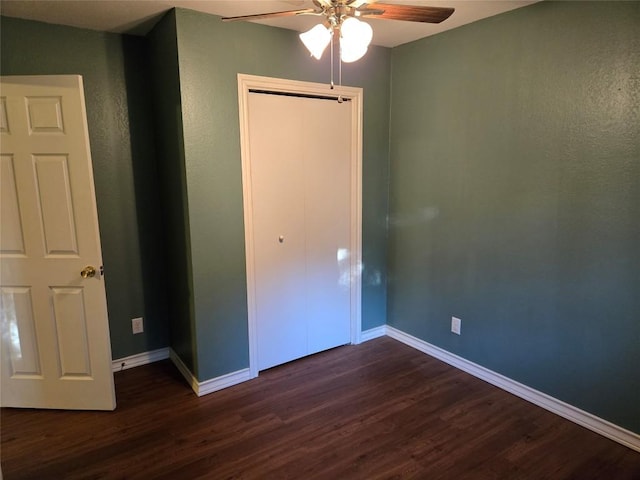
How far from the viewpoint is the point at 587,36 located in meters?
2.16

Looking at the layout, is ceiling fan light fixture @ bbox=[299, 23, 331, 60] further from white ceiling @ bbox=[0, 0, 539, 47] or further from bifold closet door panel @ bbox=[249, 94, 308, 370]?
bifold closet door panel @ bbox=[249, 94, 308, 370]

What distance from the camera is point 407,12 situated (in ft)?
5.54

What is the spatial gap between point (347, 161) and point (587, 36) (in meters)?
1.65

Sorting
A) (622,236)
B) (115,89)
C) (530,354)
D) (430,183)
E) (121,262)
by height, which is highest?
(115,89)

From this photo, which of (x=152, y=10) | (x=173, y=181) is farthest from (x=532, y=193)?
(x=152, y=10)

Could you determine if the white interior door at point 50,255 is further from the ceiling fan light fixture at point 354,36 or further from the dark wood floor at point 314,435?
the ceiling fan light fixture at point 354,36

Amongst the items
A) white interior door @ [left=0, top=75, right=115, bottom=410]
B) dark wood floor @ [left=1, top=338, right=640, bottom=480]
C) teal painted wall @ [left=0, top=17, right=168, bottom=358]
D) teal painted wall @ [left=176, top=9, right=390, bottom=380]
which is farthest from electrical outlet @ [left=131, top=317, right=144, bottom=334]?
teal painted wall @ [left=176, top=9, right=390, bottom=380]

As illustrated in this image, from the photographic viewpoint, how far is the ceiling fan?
1576 mm

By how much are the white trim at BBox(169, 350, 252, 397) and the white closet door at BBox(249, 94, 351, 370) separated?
6.9 inches

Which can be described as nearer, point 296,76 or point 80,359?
point 80,359

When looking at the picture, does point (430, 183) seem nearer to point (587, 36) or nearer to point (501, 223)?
point (501, 223)

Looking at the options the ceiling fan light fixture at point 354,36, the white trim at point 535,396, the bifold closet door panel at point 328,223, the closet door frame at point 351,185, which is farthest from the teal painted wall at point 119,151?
the white trim at point 535,396

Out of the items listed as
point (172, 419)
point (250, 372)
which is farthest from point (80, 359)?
point (250, 372)

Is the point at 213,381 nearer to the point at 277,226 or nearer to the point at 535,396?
the point at 277,226
